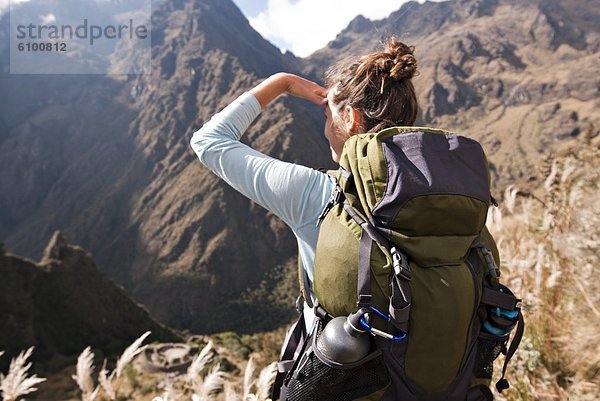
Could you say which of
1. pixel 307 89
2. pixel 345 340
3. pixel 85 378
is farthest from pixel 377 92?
pixel 85 378

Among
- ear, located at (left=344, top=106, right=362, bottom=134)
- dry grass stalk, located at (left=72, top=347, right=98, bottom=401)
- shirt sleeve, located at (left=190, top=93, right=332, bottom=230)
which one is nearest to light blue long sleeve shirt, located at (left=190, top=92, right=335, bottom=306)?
shirt sleeve, located at (left=190, top=93, right=332, bottom=230)

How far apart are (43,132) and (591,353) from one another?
623ft

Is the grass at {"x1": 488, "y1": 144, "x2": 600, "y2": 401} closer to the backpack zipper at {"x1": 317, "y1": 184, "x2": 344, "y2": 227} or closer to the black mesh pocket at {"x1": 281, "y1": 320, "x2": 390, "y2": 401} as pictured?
the black mesh pocket at {"x1": 281, "y1": 320, "x2": 390, "y2": 401}

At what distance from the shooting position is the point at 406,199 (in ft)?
4.37

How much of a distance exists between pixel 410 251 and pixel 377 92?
0.63 m

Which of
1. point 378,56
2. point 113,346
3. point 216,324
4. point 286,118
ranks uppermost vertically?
point 286,118

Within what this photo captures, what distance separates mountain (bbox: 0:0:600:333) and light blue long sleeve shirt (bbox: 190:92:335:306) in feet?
264

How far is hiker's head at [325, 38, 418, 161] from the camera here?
1.54m

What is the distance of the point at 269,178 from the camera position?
1524 mm

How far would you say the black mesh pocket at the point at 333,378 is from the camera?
143cm

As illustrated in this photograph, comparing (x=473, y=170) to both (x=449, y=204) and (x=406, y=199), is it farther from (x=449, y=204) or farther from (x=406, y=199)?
(x=406, y=199)

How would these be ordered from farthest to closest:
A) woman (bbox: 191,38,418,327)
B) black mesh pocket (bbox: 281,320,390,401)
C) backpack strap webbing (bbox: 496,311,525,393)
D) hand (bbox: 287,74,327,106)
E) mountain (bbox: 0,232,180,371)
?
mountain (bbox: 0,232,180,371), hand (bbox: 287,74,327,106), backpack strap webbing (bbox: 496,311,525,393), woman (bbox: 191,38,418,327), black mesh pocket (bbox: 281,320,390,401)

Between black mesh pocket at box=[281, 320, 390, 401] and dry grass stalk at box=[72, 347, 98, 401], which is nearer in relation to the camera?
black mesh pocket at box=[281, 320, 390, 401]

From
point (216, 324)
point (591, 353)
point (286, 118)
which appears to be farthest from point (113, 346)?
point (286, 118)
